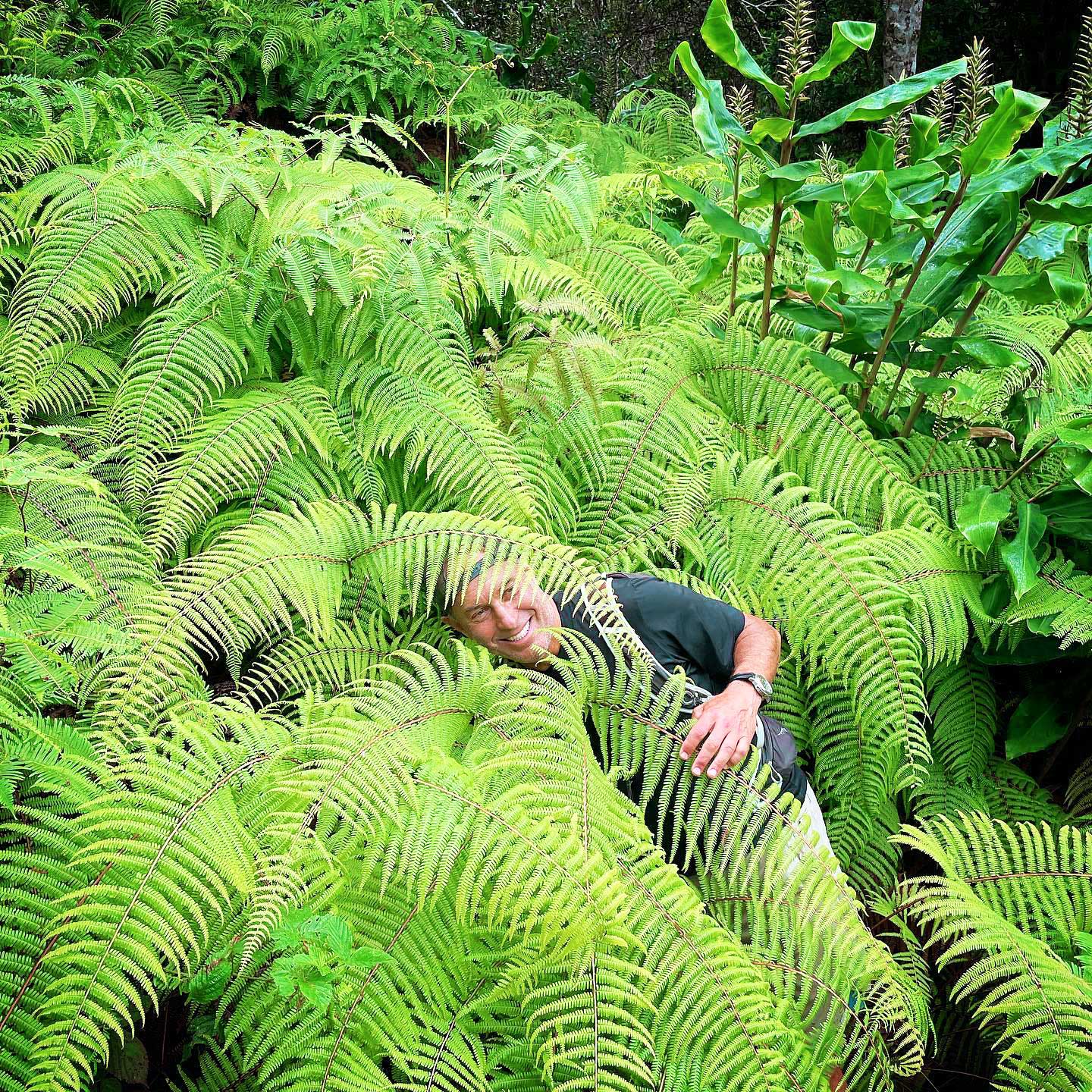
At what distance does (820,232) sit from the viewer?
10.3 ft

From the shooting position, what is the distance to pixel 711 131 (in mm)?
3332

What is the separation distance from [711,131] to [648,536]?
1608 millimetres

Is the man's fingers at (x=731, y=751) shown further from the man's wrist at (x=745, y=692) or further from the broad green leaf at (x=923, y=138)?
the broad green leaf at (x=923, y=138)

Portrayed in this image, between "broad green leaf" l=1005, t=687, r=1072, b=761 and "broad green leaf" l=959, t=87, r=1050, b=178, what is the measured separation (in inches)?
72.3

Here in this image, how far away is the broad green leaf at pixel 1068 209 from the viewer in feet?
9.30

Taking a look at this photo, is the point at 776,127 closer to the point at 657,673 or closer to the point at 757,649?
the point at 757,649

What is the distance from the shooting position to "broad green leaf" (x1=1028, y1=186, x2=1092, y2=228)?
9.30ft

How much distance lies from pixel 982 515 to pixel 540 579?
161 cm

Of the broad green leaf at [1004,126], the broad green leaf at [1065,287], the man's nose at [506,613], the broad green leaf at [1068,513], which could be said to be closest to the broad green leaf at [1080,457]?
the broad green leaf at [1068,513]

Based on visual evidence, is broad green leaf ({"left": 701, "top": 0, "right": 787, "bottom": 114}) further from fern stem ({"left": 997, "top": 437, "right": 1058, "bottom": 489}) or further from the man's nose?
the man's nose

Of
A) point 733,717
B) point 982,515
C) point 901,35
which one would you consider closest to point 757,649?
point 733,717

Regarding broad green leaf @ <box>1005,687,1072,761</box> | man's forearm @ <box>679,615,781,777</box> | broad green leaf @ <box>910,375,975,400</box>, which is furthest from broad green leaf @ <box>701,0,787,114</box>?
broad green leaf @ <box>1005,687,1072,761</box>

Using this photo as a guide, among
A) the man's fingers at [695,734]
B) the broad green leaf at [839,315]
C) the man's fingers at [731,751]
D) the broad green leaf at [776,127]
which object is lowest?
the man's fingers at [731,751]

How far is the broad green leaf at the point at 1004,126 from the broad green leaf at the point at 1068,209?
0.70 ft
